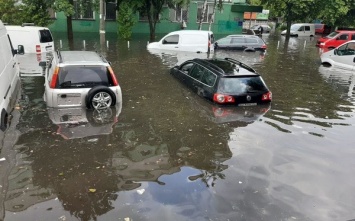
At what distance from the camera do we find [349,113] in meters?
10.2

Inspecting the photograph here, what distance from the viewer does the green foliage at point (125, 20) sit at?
27303 mm

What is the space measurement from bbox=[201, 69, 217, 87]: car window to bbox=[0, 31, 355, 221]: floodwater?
639mm

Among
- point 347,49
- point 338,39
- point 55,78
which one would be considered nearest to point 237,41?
point 347,49

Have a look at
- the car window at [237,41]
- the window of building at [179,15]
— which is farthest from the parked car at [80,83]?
the window of building at [179,15]

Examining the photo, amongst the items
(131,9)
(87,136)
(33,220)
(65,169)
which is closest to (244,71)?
(87,136)

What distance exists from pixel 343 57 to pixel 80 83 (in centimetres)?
1442

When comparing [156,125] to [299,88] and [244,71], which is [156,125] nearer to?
[244,71]

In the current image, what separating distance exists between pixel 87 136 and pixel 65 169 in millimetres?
1572

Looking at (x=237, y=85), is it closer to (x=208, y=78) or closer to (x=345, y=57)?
(x=208, y=78)

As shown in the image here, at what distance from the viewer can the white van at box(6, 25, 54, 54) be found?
1620 cm

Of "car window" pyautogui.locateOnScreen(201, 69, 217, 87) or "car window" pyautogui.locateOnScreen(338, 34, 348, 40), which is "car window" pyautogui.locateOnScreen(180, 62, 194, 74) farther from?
"car window" pyautogui.locateOnScreen(338, 34, 348, 40)

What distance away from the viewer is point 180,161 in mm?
6715

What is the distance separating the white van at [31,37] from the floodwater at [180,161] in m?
6.15

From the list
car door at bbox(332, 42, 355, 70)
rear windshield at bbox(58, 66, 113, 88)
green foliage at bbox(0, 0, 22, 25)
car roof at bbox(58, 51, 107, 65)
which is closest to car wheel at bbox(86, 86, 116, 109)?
rear windshield at bbox(58, 66, 113, 88)
